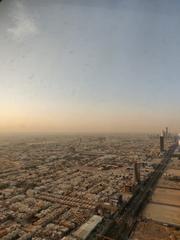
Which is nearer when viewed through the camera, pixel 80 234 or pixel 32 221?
pixel 80 234

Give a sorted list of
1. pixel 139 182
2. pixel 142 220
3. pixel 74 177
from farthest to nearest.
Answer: pixel 74 177 < pixel 139 182 < pixel 142 220

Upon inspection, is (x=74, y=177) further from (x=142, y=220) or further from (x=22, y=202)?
(x=142, y=220)

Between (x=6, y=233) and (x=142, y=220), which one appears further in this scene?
(x=142, y=220)

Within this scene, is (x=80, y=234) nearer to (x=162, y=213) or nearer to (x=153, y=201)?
(x=162, y=213)

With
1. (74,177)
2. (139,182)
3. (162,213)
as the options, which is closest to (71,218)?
(162,213)

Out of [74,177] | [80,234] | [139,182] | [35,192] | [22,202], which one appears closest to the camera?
[80,234]

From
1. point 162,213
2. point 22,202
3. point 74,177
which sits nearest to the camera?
point 162,213

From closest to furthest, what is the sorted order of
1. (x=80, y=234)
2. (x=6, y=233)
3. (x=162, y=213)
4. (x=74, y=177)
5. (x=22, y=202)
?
(x=80, y=234), (x=6, y=233), (x=162, y=213), (x=22, y=202), (x=74, y=177)

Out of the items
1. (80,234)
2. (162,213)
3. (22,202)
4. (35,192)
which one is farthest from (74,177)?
(80,234)
